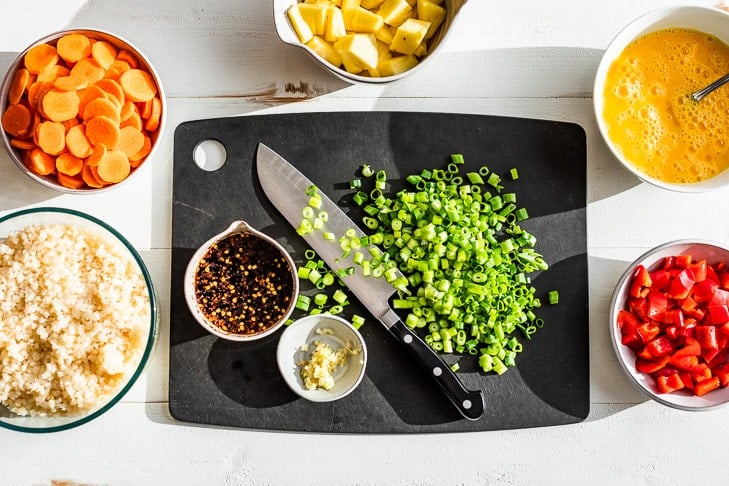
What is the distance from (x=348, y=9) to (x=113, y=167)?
74 centimetres

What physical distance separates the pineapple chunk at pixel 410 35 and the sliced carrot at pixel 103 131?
2.46 ft

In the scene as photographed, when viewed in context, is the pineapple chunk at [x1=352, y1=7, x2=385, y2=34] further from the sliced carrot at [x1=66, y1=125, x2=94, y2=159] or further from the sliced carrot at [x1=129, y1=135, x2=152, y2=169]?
the sliced carrot at [x1=66, y1=125, x2=94, y2=159]

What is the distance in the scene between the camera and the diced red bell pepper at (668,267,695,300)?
5.90 ft

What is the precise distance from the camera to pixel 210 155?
6.31 ft

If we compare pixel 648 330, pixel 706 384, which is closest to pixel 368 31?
pixel 648 330

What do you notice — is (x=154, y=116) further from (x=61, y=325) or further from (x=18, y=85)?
(x=61, y=325)

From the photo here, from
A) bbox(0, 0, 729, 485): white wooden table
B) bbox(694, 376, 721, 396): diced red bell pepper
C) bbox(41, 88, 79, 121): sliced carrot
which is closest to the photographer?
bbox(41, 88, 79, 121): sliced carrot

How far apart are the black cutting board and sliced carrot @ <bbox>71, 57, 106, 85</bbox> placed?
25 cm

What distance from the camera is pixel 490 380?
1.91m

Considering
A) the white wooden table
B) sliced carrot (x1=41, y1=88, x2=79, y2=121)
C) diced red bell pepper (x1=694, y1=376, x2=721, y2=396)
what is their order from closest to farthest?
1. sliced carrot (x1=41, y1=88, x2=79, y2=121)
2. diced red bell pepper (x1=694, y1=376, x2=721, y2=396)
3. the white wooden table

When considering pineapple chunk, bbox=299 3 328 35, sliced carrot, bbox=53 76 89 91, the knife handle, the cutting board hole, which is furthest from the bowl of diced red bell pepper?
sliced carrot, bbox=53 76 89 91

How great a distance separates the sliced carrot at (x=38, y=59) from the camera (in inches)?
69.1

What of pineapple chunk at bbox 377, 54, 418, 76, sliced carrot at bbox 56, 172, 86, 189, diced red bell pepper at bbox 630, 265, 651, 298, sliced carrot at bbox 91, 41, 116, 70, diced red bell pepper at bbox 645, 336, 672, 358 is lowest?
diced red bell pepper at bbox 645, 336, 672, 358

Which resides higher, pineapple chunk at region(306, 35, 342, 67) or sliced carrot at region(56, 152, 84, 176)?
pineapple chunk at region(306, 35, 342, 67)
